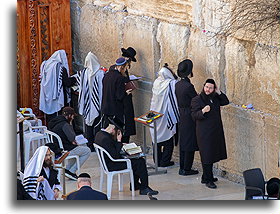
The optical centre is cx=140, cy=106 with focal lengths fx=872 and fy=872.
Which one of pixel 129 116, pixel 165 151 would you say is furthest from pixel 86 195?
pixel 129 116

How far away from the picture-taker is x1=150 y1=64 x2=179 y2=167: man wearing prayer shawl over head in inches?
332

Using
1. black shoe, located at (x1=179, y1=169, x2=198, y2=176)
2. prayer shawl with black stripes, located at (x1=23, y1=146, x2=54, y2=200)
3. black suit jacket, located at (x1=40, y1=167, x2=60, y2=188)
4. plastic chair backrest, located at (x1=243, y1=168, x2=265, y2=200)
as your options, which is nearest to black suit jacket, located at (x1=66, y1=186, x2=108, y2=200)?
prayer shawl with black stripes, located at (x1=23, y1=146, x2=54, y2=200)

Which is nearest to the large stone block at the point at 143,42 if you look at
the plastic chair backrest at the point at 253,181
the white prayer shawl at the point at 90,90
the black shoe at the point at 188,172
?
the white prayer shawl at the point at 90,90

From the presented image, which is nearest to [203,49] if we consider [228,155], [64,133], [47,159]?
[228,155]

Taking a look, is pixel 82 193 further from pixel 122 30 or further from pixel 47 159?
pixel 122 30

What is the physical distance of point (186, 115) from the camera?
323 inches

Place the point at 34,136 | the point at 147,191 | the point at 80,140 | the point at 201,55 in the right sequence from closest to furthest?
the point at 147,191 → the point at 34,136 → the point at 201,55 → the point at 80,140

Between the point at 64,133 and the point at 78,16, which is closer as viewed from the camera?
the point at 64,133

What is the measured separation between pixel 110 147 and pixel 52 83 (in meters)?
1.96

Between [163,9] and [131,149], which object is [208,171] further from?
[163,9]

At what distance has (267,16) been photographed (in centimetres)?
698

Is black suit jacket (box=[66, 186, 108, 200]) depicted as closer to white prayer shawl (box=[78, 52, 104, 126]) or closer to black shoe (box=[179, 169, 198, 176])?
black shoe (box=[179, 169, 198, 176])

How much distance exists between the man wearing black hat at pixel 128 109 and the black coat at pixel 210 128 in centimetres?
120
